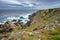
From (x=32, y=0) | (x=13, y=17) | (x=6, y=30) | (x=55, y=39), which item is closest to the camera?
(x=55, y=39)

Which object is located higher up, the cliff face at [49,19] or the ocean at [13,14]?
the cliff face at [49,19]

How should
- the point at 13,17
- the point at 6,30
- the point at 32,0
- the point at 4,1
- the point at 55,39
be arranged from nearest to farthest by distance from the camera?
the point at 55,39, the point at 6,30, the point at 13,17, the point at 32,0, the point at 4,1

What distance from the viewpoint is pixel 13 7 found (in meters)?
62.6

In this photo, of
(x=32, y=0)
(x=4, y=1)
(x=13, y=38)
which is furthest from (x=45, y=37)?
(x=4, y=1)

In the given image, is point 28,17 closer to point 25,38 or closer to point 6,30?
point 6,30

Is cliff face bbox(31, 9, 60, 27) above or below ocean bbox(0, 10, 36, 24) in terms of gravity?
above

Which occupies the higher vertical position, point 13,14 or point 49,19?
point 49,19

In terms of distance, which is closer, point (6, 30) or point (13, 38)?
point (13, 38)

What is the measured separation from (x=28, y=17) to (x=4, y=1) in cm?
1006

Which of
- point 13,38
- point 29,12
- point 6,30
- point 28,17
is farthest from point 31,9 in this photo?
point 13,38

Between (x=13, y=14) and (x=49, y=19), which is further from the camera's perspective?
(x=13, y=14)

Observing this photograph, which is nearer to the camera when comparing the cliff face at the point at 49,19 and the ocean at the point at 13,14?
the cliff face at the point at 49,19

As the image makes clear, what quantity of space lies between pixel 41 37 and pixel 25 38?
1645 millimetres

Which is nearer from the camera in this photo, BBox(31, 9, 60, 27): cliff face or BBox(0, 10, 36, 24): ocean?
BBox(31, 9, 60, 27): cliff face
